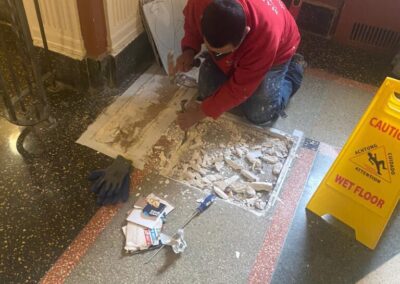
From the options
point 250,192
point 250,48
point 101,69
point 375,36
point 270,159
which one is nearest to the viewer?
point 250,48

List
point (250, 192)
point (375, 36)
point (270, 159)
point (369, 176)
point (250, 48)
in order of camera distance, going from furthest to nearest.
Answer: point (375, 36), point (270, 159), point (250, 192), point (250, 48), point (369, 176)

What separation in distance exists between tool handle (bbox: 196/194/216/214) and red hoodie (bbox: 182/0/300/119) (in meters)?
0.28

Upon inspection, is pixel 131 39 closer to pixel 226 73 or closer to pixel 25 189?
pixel 226 73

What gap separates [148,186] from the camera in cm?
141

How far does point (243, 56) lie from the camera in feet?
4.44

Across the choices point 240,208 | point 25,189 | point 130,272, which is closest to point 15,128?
point 25,189

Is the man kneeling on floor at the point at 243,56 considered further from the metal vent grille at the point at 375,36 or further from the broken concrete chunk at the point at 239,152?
the metal vent grille at the point at 375,36

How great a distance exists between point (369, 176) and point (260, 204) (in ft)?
1.21

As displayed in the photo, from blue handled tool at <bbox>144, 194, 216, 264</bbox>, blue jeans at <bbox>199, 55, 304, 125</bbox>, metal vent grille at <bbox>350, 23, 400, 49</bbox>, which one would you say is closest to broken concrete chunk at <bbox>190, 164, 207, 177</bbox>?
blue handled tool at <bbox>144, 194, 216, 264</bbox>

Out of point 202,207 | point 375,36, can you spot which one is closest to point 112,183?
point 202,207

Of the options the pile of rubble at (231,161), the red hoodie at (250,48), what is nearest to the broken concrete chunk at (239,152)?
the pile of rubble at (231,161)

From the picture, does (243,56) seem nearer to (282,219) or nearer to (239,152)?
(239,152)

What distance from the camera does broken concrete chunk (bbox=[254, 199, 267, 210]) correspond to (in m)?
1.38

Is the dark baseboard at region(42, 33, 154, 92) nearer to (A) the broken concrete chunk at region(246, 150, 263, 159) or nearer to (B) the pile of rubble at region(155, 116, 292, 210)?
(B) the pile of rubble at region(155, 116, 292, 210)
